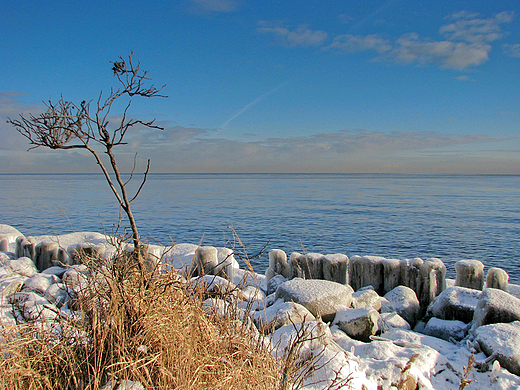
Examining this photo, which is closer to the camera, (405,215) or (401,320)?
(401,320)

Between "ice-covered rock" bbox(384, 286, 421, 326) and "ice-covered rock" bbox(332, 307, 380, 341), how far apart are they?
1.42 meters

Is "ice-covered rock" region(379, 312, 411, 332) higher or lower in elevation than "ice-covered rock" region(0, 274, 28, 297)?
lower

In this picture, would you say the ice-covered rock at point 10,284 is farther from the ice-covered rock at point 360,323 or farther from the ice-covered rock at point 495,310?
the ice-covered rock at point 495,310

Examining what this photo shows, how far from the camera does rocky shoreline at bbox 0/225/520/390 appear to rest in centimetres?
370

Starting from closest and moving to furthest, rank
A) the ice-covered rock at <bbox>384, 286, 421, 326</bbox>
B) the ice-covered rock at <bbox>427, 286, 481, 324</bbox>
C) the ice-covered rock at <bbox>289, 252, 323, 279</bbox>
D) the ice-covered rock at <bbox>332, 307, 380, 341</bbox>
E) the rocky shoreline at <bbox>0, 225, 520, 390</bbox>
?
the rocky shoreline at <bbox>0, 225, 520, 390</bbox> < the ice-covered rock at <bbox>332, 307, 380, 341</bbox> < the ice-covered rock at <bbox>427, 286, 481, 324</bbox> < the ice-covered rock at <bbox>384, 286, 421, 326</bbox> < the ice-covered rock at <bbox>289, 252, 323, 279</bbox>

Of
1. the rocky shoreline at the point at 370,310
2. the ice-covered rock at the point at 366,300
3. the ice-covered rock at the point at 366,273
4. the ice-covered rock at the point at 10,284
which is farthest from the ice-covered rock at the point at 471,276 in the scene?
the ice-covered rock at the point at 10,284

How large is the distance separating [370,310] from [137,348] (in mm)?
3379

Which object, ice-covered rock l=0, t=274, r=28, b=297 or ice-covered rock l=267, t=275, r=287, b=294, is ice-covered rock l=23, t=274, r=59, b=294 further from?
ice-covered rock l=267, t=275, r=287, b=294

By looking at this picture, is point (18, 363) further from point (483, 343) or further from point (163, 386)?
point (483, 343)

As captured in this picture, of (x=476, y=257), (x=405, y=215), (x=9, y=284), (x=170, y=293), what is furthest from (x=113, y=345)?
(x=405, y=215)

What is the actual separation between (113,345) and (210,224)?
17743 millimetres

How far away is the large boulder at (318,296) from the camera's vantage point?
5316 mm

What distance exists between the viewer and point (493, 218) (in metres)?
22.6

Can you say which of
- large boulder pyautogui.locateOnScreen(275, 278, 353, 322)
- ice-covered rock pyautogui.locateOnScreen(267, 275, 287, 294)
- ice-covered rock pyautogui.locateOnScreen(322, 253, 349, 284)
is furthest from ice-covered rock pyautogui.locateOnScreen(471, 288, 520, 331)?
ice-covered rock pyautogui.locateOnScreen(267, 275, 287, 294)
